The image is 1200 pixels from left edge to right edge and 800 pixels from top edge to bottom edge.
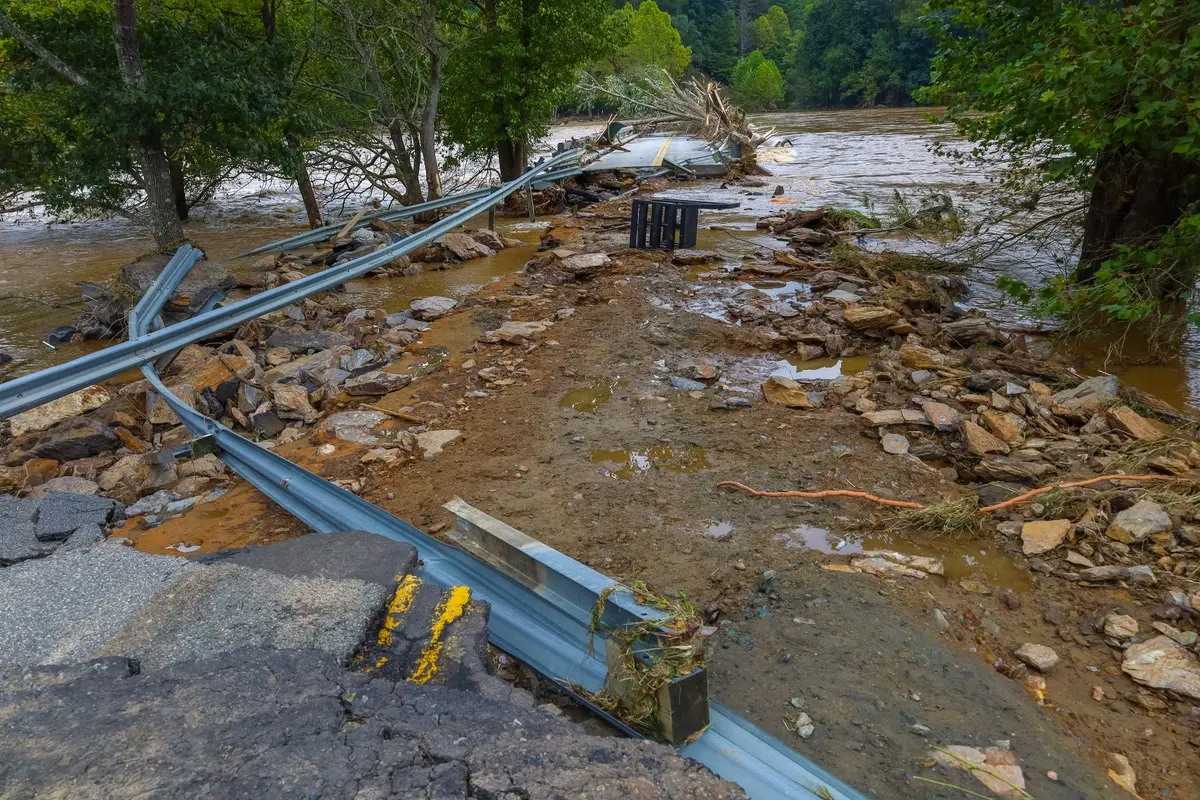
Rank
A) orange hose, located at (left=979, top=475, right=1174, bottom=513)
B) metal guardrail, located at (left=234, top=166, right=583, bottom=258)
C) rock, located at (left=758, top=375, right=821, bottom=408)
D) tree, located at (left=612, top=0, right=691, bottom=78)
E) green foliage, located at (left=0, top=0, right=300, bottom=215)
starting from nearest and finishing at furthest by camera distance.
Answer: orange hose, located at (left=979, top=475, right=1174, bottom=513), rock, located at (left=758, top=375, right=821, bottom=408), green foliage, located at (left=0, top=0, right=300, bottom=215), metal guardrail, located at (left=234, top=166, right=583, bottom=258), tree, located at (left=612, top=0, right=691, bottom=78)

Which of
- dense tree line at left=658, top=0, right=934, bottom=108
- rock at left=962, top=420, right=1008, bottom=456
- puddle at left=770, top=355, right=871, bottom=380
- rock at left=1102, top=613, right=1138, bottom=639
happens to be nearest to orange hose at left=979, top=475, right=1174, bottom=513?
rock at left=962, top=420, right=1008, bottom=456

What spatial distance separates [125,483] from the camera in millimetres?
4914

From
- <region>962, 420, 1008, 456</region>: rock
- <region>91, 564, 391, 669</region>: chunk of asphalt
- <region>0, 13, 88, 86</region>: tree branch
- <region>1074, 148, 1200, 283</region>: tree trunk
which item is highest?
<region>0, 13, 88, 86</region>: tree branch

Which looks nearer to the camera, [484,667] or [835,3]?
[484,667]

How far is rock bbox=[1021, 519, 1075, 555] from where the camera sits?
3.79 meters

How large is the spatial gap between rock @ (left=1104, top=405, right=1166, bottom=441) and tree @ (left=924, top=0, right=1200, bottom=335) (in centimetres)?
93

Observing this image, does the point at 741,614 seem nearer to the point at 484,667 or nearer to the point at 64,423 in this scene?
the point at 484,667

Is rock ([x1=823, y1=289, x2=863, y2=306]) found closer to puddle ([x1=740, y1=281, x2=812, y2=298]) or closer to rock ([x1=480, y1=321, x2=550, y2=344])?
puddle ([x1=740, y1=281, x2=812, y2=298])

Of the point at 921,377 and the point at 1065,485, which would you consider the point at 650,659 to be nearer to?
the point at 1065,485

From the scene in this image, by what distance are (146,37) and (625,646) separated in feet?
37.7

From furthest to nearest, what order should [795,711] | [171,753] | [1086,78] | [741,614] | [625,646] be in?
1. [1086,78]
2. [741,614]
3. [795,711]
4. [625,646]
5. [171,753]

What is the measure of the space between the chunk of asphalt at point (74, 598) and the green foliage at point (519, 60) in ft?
47.9

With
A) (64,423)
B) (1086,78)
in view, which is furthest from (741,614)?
(64,423)

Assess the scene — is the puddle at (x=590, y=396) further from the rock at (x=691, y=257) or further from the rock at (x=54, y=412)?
the rock at (x=691, y=257)
